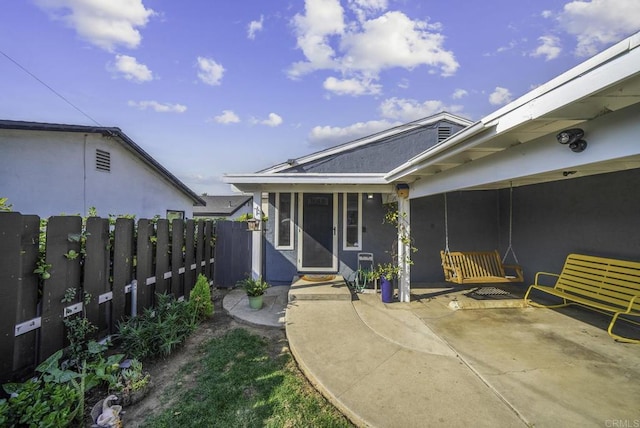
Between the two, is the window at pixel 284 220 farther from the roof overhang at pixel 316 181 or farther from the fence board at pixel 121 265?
the fence board at pixel 121 265

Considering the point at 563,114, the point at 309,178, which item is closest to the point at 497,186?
the point at 309,178

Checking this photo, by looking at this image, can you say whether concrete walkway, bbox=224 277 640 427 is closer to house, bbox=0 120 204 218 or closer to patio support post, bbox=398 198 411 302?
patio support post, bbox=398 198 411 302

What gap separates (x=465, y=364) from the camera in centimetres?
298

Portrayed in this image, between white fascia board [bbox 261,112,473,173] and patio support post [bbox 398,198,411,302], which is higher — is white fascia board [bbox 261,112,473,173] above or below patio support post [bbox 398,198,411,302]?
above

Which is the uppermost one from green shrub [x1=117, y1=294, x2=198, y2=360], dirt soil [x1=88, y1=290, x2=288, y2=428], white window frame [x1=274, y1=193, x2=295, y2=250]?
white window frame [x1=274, y1=193, x2=295, y2=250]

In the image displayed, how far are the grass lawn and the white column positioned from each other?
2.05 meters

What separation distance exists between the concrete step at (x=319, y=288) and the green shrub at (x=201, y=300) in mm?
1430

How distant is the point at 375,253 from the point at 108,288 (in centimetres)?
500

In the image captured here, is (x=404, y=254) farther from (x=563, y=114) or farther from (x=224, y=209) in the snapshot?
(x=224, y=209)

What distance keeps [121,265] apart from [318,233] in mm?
3873

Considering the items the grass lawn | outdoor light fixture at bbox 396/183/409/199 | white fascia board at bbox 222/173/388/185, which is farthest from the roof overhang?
the grass lawn

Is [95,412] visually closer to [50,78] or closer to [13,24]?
[13,24]

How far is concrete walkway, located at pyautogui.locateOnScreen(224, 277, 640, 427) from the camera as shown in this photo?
2.23m

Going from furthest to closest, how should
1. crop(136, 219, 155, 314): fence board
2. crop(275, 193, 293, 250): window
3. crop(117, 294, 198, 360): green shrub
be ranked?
crop(275, 193, 293, 250): window
crop(136, 219, 155, 314): fence board
crop(117, 294, 198, 360): green shrub
